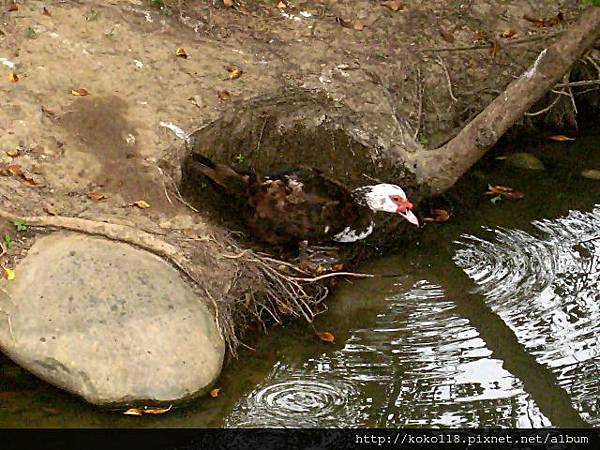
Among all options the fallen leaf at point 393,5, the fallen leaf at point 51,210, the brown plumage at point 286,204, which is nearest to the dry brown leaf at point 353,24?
the fallen leaf at point 393,5

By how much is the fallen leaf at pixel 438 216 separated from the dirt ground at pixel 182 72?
26.7 inches

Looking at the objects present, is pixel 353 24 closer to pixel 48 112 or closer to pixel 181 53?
pixel 181 53

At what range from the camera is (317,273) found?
23.4ft

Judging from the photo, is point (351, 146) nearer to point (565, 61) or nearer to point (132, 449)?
point (565, 61)

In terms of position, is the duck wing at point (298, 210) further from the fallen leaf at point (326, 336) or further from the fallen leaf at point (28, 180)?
the fallen leaf at point (28, 180)

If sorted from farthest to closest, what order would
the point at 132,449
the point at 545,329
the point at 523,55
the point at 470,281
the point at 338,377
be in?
the point at 523,55
the point at 470,281
the point at 545,329
the point at 338,377
the point at 132,449

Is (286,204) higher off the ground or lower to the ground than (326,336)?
higher

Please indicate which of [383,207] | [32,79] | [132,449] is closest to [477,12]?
[383,207]

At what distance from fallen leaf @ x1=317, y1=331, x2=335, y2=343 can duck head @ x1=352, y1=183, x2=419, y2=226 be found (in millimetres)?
1209

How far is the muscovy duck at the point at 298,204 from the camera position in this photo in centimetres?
701

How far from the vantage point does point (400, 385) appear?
604cm

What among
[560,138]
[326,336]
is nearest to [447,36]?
[560,138]

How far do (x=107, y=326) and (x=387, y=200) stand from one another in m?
2.49

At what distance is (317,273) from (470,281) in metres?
1.16
